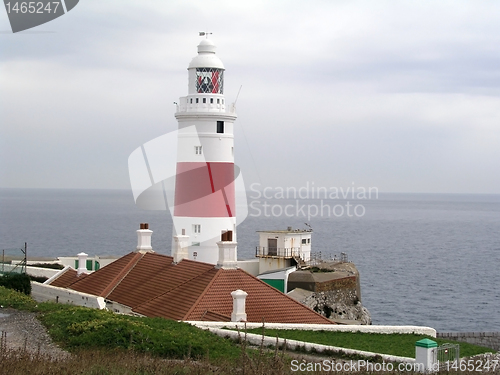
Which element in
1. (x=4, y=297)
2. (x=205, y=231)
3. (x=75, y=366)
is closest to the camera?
(x=75, y=366)

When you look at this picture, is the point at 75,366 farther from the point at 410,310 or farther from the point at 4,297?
the point at 410,310

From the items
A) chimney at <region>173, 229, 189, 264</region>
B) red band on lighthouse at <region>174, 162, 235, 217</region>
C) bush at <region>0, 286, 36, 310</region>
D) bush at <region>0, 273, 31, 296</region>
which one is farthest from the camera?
red band on lighthouse at <region>174, 162, 235, 217</region>

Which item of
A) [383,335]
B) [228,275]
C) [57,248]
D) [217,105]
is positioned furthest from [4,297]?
[57,248]

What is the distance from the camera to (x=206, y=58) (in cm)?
2814

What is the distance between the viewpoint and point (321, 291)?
3456cm

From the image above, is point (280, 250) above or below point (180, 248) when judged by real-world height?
below

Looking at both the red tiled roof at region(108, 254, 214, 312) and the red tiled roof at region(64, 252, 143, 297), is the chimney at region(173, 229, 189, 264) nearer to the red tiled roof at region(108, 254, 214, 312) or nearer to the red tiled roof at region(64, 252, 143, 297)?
the red tiled roof at region(108, 254, 214, 312)

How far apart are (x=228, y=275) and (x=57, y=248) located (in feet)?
209

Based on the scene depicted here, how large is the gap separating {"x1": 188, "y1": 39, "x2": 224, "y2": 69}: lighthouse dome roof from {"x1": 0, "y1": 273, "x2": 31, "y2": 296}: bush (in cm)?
1099

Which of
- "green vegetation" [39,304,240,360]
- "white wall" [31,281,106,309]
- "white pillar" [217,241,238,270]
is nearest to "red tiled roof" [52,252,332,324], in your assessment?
"white pillar" [217,241,238,270]

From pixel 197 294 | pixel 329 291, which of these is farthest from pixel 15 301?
pixel 329 291

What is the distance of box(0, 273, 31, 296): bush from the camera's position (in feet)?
70.3

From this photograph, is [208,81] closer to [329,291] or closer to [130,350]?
[329,291]

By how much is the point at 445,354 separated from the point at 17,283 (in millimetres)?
13209
